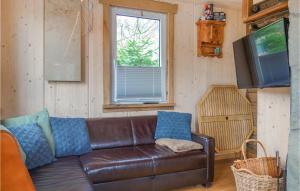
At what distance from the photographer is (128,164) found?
2436 millimetres

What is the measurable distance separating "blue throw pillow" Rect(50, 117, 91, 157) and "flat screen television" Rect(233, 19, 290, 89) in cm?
173

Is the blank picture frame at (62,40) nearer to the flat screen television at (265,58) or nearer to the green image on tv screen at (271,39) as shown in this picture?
the flat screen television at (265,58)

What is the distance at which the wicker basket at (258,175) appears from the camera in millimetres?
1974

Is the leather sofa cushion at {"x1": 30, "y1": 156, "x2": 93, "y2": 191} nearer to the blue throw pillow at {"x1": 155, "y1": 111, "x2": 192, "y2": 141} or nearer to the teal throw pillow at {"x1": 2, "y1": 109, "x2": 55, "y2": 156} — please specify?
the teal throw pillow at {"x1": 2, "y1": 109, "x2": 55, "y2": 156}

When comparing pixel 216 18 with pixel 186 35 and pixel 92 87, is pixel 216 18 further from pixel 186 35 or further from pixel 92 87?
pixel 92 87

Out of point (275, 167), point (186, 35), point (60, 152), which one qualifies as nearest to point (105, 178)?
point (60, 152)

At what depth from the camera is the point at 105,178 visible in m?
2.34

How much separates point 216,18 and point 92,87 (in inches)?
83.2

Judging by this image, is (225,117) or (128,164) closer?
(128,164)

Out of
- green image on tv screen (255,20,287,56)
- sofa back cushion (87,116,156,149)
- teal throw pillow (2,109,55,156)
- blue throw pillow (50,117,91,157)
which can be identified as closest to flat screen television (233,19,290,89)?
green image on tv screen (255,20,287,56)

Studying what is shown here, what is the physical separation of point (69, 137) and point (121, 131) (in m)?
0.64

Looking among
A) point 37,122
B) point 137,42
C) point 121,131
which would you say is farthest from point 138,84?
point 37,122

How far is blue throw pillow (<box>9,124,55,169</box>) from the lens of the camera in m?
2.13

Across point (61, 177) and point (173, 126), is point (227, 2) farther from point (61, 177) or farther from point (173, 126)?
point (61, 177)
